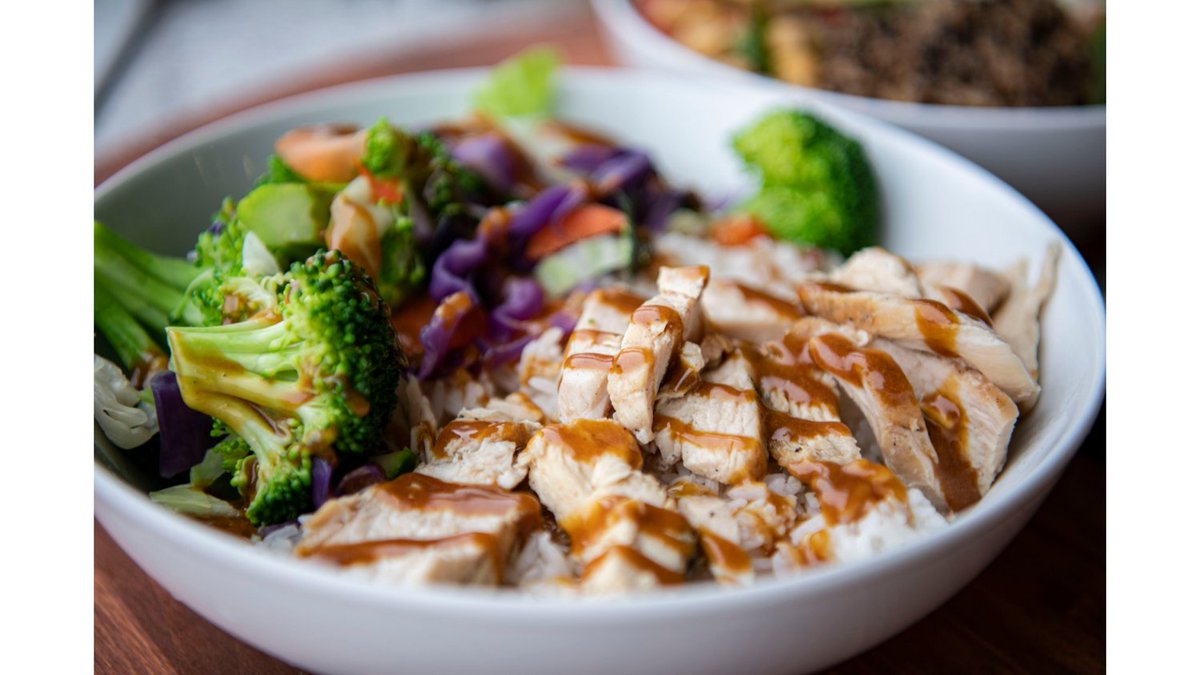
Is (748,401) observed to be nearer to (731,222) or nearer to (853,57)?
(731,222)

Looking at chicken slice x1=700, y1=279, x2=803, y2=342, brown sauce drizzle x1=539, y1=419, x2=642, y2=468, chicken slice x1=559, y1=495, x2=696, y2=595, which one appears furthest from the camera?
chicken slice x1=700, y1=279, x2=803, y2=342

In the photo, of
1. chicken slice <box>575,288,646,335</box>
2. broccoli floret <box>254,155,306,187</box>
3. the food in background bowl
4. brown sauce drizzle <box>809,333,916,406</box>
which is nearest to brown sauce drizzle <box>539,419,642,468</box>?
chicken slice <box>575,288,646,335</box>

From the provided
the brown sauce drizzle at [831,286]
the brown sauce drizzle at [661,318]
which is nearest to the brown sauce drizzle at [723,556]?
the brown sauce drizzle at [661,318]

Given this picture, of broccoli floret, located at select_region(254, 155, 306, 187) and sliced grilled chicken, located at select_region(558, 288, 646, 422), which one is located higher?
broccoli floret, located at select_region(254, 155, 306, 187)

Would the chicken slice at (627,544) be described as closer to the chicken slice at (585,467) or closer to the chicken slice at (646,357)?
the chicken slice at (585,467)

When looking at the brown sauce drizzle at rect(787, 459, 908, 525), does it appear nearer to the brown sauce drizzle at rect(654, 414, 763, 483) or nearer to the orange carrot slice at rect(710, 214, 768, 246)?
the brown sauce drizzle at rect(654, 414, 763, 483)

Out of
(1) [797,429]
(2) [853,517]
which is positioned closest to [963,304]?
(1) [797,429]
